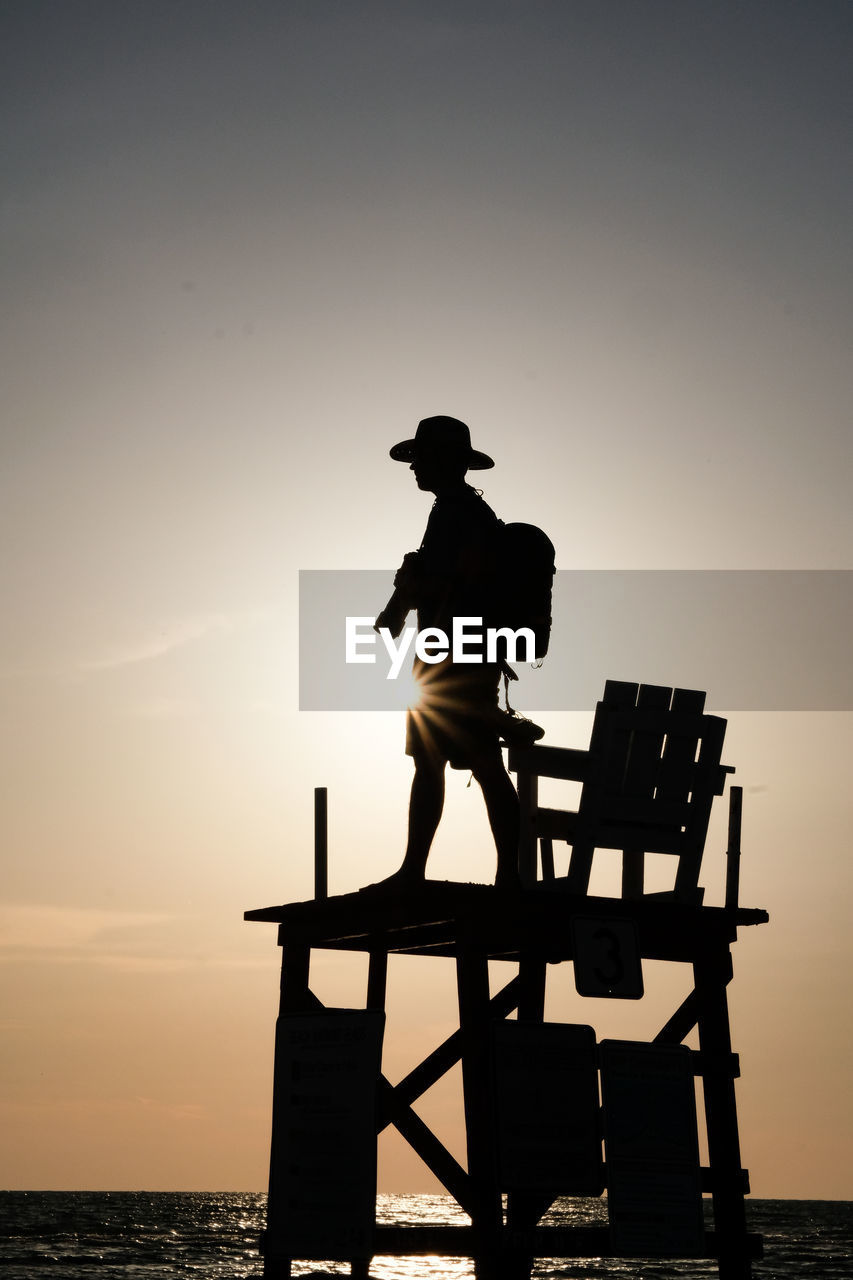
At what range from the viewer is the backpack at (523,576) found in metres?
9.65

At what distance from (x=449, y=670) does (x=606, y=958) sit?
77.4 inches

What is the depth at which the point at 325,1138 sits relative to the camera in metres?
9.73

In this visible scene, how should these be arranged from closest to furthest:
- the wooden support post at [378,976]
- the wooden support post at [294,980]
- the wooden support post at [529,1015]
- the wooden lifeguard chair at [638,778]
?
1. the wooden lifeguard chair at [638,778]
2. the wooden support post at [294,980]
3. the wooden support post at [529,1015]
4. the wooden support post at [378,976]

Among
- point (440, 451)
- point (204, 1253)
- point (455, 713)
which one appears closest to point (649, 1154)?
point (455, 713)

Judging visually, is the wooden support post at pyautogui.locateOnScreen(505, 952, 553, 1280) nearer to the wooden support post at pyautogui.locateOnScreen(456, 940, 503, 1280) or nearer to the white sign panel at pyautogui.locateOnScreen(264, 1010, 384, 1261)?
the wooden support post at pyautogui.locateOnScreen(456, 940, 503, 1280)

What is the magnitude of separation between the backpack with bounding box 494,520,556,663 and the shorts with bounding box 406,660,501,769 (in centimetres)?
35

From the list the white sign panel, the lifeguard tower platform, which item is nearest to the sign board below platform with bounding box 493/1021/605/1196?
the lifeguard tower platform

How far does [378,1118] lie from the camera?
9.94 m

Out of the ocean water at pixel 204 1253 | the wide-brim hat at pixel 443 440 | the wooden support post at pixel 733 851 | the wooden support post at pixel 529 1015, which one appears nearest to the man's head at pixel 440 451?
the wide-brim hat at pixel 443 440

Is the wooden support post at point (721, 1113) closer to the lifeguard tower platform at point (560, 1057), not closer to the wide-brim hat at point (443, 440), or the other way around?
the lifeguard tower platform at point (560, 1057)

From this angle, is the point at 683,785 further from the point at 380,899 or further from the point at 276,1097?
the point at 276,1097

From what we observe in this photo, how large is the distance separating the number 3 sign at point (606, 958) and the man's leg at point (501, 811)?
0.50m

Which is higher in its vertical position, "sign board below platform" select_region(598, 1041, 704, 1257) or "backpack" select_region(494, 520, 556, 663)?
"backpack" select_region(494, 520, 556, 663)

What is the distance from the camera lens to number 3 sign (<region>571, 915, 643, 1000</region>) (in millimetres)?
9617
